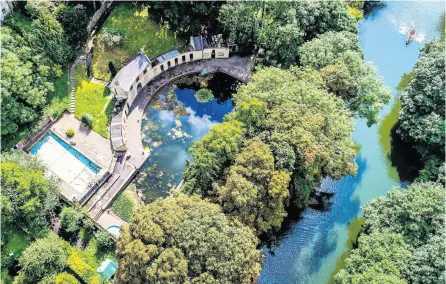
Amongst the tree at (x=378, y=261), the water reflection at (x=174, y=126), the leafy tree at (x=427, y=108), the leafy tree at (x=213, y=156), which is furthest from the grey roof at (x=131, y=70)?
the leafy tree at (x=427, y=108)

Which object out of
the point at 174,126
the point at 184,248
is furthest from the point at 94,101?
the point at 184,248

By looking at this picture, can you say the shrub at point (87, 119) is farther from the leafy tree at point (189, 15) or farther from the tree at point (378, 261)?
the tree at point (378, 261)

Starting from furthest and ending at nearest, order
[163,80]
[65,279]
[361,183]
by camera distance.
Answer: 1. [163,80]
2. [361,183]
3. [65,279]

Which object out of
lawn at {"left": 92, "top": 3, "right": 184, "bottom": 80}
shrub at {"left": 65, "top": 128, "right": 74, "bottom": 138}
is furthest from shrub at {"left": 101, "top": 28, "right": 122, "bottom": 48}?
shrub at {"left": 65, "top": 128, "right": 74, "bottom": 138}

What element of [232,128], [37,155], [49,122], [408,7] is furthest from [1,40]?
[408,7]

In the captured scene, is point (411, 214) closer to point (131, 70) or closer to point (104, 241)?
point (104, 241)
